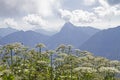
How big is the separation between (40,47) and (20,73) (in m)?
8.42

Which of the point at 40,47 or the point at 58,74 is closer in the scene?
the point at 58,74

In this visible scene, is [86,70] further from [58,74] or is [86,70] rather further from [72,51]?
[72,51]

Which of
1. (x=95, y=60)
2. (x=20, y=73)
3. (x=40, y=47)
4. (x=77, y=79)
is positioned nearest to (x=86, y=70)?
(x=77, y=79)

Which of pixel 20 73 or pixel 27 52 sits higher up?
pixel 27 52

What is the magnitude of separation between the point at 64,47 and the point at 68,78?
26.4 feet

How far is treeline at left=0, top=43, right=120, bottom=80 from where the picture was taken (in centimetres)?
2006

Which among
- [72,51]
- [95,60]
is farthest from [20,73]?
[72,51]

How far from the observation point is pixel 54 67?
25.8 metres

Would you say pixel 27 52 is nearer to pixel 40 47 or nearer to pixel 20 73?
pixel 40 47

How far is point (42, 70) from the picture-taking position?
69.6 ft

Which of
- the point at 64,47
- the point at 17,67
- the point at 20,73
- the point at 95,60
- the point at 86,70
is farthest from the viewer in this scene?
the point at 64,47

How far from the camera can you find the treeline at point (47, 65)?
20056mm

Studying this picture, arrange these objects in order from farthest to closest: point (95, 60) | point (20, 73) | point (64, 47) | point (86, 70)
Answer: point (64, 47) < point (95, 60) < point (20, 73) < point (86, 70)

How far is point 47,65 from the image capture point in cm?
2150
